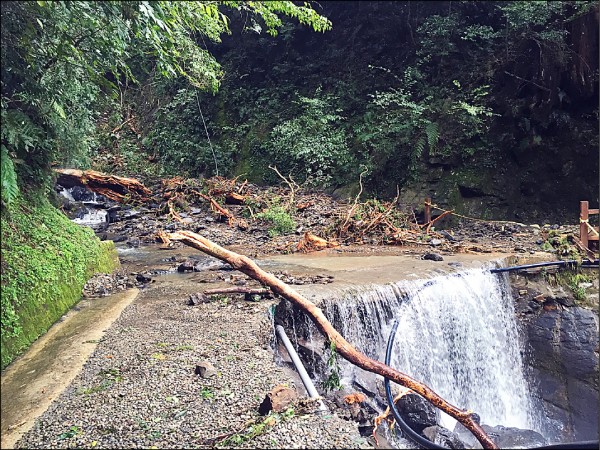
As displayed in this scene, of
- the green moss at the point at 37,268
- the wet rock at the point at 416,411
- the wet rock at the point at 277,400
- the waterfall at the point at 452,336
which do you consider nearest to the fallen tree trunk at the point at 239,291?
the waterfall at the point at 452,336

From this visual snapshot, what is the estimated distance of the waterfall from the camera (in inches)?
226

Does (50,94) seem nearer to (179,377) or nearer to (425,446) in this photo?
(179,377)

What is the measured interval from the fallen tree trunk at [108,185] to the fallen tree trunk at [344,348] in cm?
951

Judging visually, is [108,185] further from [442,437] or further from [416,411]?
[442,437]

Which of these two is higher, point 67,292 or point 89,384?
point 67,292

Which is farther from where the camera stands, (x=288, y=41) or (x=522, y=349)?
(x=288, y=41)

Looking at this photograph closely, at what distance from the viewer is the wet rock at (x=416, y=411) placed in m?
4.95

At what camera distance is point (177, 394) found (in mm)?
3369

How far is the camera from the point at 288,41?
18.0m

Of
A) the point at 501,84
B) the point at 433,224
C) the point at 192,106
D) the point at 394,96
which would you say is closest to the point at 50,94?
the point at 433,224

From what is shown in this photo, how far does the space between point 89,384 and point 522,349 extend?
275 inches

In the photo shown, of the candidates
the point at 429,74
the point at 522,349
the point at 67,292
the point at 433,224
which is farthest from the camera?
the point at 429,74

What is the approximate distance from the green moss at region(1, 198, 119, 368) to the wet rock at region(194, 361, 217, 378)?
175 cm

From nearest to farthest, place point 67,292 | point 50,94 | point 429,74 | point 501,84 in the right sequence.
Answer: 1. point 50,94
2. point 67,292
3. point 501,84
4. point 429,74
